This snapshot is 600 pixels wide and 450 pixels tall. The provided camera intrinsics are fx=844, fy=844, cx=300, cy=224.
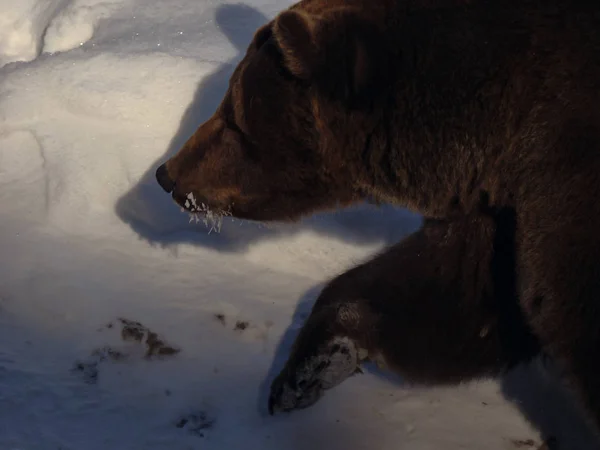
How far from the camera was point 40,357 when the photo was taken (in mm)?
3107

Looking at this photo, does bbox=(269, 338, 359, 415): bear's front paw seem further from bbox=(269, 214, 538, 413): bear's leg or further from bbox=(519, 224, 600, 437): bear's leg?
bbox=(519, 224, 600, 437): bear's leg

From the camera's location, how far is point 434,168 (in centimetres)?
286

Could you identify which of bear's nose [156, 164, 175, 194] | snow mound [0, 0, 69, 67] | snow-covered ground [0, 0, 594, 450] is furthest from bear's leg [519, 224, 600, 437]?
snow mound [0, 0, 69, 67]

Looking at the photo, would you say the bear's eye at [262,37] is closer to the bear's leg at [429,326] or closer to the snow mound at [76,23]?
the bear's leg at [429,326]

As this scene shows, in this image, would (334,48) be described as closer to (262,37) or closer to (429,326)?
(262,37)

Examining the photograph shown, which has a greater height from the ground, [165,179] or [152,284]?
[165,179]

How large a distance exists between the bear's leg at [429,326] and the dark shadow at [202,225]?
0.83 metres

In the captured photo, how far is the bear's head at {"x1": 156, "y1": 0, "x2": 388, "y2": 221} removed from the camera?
2.75m

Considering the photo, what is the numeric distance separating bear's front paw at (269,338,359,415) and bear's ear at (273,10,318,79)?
1.00 m

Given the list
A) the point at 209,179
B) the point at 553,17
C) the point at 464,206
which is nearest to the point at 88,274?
the point at 209,179

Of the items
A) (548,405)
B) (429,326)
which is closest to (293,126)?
(429,326)

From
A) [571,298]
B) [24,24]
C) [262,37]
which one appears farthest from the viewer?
[24,24]

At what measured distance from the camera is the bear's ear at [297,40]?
2711 millimetres

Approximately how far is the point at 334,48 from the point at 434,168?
53cm
